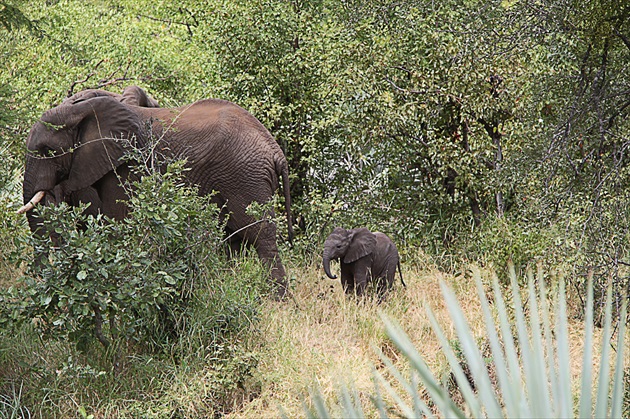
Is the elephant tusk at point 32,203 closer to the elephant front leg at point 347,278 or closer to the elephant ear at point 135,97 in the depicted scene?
the elephant ear at point 135,97

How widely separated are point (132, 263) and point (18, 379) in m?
1.27

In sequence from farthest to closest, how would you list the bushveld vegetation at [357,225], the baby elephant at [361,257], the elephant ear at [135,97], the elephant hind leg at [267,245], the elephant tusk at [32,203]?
the elephant ear at [135,97] < the baby elephant at [361,257] < the elephant hind leg at [267,245] < the elephant tusk at [32,203] < the bushveld vegetation at [357,225]

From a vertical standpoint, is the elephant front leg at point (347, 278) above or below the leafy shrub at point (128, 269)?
below

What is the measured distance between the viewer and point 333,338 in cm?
809

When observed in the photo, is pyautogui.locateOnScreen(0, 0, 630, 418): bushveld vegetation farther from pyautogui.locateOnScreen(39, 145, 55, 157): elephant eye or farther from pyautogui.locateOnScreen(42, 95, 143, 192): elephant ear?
pyautogui.locateOnScreen(42, 95, 143, 192): elephant ear

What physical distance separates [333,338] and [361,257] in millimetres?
1234

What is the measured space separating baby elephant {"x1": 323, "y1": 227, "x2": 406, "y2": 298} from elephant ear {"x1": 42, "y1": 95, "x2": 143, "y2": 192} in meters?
2.17

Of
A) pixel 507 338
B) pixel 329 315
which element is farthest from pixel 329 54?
pixel 507 338

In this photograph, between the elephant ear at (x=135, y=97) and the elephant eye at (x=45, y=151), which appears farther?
the elephant ear at (x=135, y=97)

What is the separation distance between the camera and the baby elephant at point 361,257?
29.6 ft

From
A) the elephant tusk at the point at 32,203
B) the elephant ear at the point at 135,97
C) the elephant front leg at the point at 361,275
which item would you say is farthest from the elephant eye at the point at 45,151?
the elephant front leg at the point at 361,275

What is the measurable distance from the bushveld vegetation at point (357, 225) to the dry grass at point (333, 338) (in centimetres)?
3

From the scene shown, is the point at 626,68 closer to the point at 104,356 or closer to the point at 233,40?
the point at 104,356

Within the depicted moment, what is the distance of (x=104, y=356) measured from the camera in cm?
711
